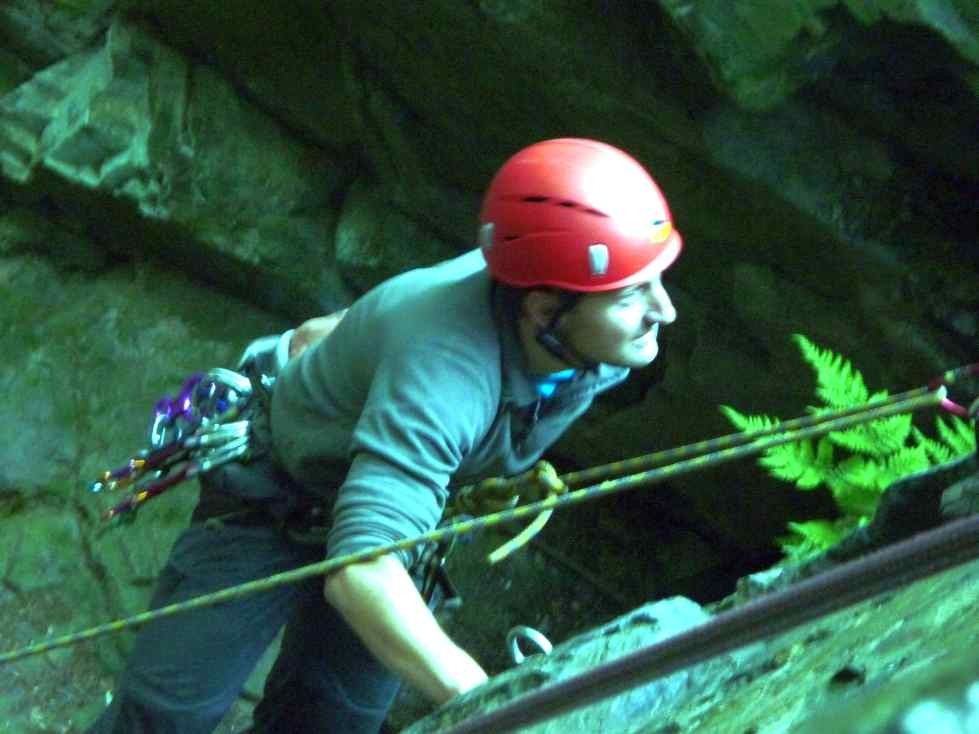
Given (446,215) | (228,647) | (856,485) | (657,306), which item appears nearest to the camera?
(657,306)

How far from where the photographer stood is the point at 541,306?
2.38 meters

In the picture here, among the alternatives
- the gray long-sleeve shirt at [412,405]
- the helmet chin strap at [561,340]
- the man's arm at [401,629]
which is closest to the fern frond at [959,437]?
the gray long-sleeve shirt at [412,405]

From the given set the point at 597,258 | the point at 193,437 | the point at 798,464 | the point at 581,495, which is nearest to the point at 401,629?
the point at 581,495

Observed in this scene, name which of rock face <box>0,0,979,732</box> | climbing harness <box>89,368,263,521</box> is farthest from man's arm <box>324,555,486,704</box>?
rock face <box>0,0,979,732</box>

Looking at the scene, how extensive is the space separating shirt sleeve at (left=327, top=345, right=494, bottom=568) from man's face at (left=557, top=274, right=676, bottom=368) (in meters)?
0.23

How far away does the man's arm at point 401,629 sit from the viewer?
209 cm

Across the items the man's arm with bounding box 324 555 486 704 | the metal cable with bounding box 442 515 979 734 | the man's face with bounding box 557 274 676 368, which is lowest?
the man's arm with bounding box 324 555 486 704

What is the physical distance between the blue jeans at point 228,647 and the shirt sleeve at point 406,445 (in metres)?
0.68

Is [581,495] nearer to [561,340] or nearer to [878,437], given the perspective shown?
[561,340]

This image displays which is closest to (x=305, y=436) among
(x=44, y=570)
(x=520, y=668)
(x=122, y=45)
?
(x=520, y=668)

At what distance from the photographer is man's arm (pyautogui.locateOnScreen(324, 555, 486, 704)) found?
82.4 inches

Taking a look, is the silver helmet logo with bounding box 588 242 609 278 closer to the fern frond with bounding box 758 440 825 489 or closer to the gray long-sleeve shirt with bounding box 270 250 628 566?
the gray long-sleeve shirt with bounding box 270 250 628 566

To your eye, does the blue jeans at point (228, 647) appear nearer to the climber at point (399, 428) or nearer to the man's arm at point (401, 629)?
the climber at point (399, 428)

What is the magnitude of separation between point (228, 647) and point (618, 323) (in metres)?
1.23
